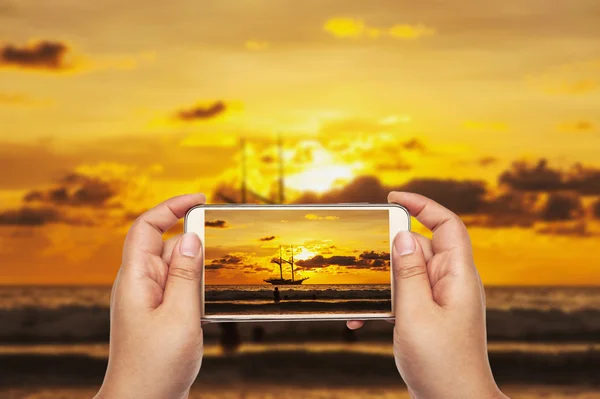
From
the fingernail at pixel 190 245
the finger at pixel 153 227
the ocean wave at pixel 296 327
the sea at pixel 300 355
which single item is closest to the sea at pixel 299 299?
the fingernail at pixel 190 245

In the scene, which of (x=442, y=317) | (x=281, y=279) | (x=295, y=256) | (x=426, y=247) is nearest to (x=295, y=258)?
(x=295, y=256)

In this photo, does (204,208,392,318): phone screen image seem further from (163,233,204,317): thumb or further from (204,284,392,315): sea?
(163,233,204,317): thumb

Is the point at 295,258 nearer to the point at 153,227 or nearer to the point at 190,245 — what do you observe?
the point at 190,245

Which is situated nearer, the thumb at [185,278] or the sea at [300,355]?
the thumb at [185,278]

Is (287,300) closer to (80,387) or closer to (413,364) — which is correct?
(413,364)

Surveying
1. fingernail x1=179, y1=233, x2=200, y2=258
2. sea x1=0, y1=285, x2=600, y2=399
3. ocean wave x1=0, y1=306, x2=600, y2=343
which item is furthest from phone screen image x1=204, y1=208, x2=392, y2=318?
ocean wave x1=0, y1=306, x2=600, y2=343

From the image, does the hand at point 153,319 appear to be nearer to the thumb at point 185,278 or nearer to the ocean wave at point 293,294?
the thumb at point 185,278
